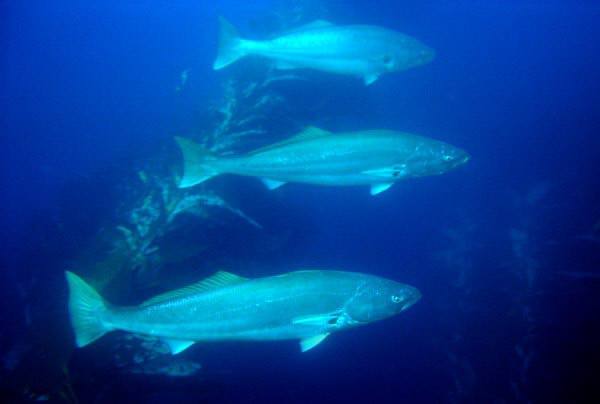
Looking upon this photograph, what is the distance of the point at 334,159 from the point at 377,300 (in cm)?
175


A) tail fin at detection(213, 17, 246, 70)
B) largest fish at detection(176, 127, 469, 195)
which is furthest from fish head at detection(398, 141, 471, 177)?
tail fin at detection(213, 17, 246, 70)

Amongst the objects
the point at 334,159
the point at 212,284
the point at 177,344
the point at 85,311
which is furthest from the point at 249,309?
the point at 334,159

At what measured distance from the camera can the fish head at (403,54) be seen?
618 centimetres

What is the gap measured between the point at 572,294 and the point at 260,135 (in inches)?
216

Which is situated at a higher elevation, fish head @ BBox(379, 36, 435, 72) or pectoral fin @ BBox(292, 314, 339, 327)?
fish head @ BBox(379, 36, 435, 72)

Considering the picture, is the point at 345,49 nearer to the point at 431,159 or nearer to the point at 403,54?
the point at 403,54

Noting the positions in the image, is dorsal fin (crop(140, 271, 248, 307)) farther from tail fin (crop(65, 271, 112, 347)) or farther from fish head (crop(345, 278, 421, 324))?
fish head (crop(345, 278, 421, 324))

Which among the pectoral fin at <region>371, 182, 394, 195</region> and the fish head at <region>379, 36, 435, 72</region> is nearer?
the pectoral fin at <region>371, 182, 394, 195</region>

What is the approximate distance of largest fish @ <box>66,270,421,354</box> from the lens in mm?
3865

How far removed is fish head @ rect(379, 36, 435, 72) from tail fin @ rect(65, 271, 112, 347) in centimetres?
523

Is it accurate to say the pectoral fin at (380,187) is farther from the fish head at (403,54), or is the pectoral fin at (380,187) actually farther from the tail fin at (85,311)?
the tail fin at (85,311)

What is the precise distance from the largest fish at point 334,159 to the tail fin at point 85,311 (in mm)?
1637

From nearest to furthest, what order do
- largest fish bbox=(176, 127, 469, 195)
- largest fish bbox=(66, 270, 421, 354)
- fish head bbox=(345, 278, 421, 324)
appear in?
Answer: largest fish bbox=(66, 270, 421, 354)
fish head bbox=(345, 278, 421, 324)
largest fish bbox=(176, 127, 469, 195)

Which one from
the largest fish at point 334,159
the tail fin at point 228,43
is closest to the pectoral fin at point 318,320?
the largest fish at point 334,159
